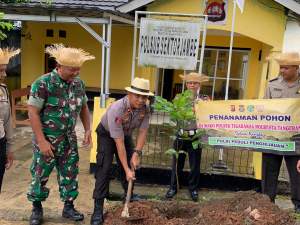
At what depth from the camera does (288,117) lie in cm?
460

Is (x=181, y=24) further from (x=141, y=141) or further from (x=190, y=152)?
(x=141, y=141)

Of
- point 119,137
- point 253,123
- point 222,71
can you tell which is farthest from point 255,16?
point 119,137

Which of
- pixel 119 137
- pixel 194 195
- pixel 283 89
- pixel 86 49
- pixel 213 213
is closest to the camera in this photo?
pixel 213 213

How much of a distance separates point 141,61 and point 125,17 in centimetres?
231

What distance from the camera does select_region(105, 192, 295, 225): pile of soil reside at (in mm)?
3540

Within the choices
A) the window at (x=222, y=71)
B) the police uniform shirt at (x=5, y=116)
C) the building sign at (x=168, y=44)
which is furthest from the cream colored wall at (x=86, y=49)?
the police uniform shirt at (x=5, y=116)

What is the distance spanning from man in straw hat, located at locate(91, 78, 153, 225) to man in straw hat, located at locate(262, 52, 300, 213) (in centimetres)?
144

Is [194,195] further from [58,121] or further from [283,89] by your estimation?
[58,121]

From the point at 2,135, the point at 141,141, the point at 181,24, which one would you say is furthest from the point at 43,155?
the point at 181,24

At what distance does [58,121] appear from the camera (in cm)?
407

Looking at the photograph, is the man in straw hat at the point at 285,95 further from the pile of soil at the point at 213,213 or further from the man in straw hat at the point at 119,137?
the man in straw hat at the point at 119,137

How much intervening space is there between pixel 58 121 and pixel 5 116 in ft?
1.64

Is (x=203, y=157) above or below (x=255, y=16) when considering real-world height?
below

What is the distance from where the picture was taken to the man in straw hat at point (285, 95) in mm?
4316
